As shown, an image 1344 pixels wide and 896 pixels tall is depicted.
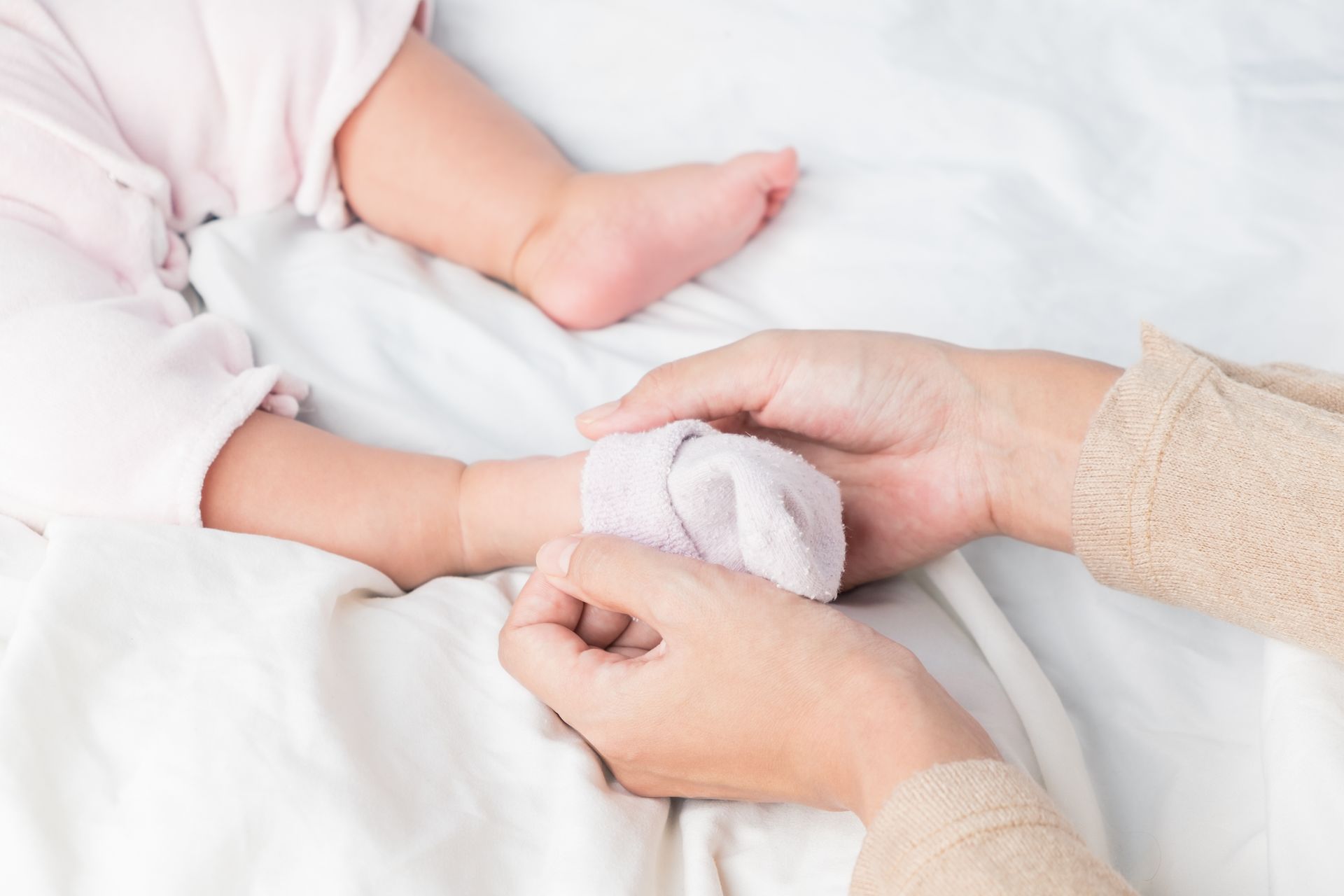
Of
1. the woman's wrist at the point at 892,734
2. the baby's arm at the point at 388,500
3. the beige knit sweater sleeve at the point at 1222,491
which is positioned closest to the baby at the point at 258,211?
the baby's arm at the point at 388,500

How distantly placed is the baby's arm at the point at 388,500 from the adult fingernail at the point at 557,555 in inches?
3.8

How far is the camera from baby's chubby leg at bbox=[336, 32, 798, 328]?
1.07 m

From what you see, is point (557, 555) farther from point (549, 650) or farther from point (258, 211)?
point (258, 211)

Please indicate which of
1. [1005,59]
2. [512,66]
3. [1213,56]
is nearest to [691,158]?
[512,66]

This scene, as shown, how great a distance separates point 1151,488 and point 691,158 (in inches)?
26.2

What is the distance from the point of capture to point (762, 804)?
2.37 ft

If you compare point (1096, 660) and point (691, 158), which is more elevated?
point (691, 158)

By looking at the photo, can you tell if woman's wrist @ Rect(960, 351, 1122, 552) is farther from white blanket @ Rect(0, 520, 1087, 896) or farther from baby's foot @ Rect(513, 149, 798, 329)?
baby's foot @ Rect(513, 149, 798, 329)

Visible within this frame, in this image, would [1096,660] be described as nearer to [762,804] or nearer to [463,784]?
[762,804]

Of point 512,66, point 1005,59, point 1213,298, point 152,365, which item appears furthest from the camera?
point 512,66

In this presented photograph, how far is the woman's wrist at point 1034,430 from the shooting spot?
842 mm

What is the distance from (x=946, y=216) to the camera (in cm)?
110

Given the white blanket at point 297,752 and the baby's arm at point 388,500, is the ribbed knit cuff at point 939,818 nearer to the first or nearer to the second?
the white blanket at point 297,752

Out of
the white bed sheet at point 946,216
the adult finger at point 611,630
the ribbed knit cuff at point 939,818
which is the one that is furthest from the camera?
the white bed sheet at point 946,216
